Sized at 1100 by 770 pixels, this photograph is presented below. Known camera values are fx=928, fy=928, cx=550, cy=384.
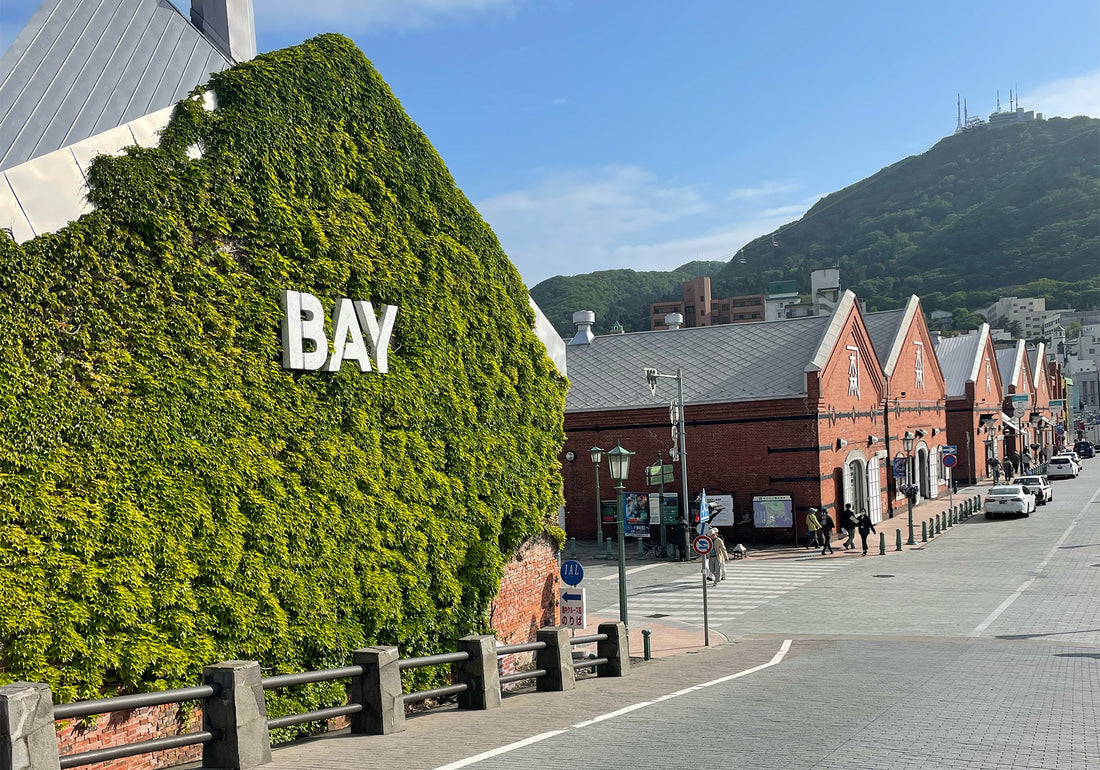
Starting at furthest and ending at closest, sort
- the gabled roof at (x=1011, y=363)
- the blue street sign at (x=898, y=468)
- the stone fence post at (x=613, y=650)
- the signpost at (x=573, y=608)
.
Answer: the gabled roof at (x=1011, y=363) < the blue street sign at (x=898, y=468) < the signpost at (x=573, y=608) < the stone fence post at (x=613, y=650)

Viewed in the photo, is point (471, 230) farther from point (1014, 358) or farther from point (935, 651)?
point (1014, 358)

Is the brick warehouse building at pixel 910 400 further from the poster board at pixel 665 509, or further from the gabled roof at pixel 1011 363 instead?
the gabled roof at pixel 1011 363

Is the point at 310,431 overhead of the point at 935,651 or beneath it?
overhead

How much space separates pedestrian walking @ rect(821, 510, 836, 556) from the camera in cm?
3128

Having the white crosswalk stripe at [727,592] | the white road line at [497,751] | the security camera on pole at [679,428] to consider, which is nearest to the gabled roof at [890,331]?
the security camera on pole at [679,428]

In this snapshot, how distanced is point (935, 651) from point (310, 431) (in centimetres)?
1147

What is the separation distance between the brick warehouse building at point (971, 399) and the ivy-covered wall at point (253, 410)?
4936 cm

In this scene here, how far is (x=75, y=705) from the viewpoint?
22.5ft

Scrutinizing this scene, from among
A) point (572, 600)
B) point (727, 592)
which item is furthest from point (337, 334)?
point (727, 592)

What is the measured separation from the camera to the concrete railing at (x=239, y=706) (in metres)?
6.43

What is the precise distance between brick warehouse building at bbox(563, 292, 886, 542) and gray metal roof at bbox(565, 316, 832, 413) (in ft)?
0.17

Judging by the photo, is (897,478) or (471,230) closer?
(471,230)

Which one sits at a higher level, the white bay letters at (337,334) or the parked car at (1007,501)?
the white bay letters at (337,334)

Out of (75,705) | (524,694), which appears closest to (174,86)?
(75,705)
